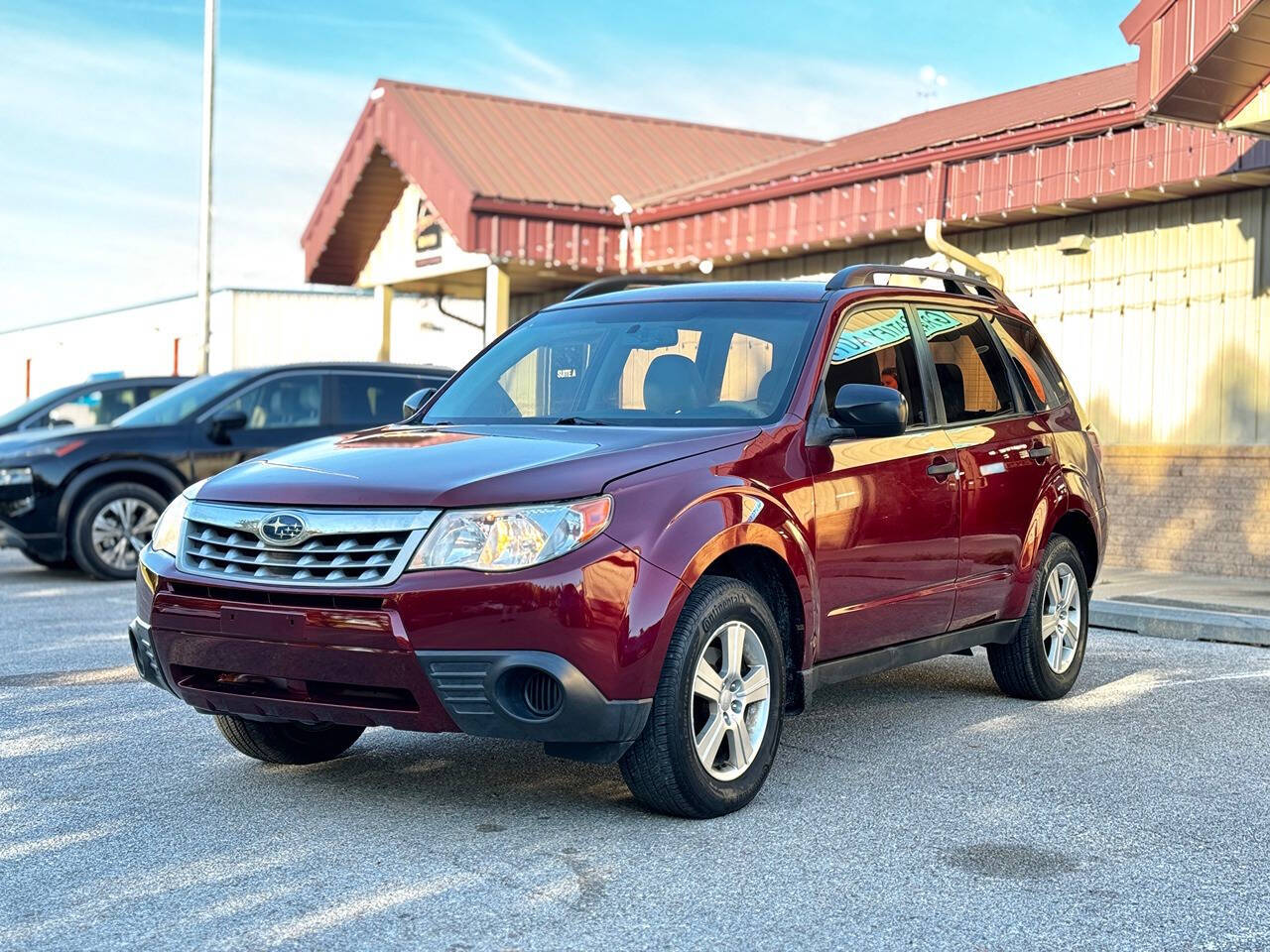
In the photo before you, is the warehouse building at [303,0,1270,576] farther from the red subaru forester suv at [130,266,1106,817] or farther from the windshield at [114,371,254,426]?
the windshield at [114,371,254,426]

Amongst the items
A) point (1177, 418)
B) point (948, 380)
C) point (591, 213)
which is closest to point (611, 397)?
point (948, 380)

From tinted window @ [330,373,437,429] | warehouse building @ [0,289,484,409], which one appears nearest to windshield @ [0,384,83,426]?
tinted window @ [330,373,437,429]

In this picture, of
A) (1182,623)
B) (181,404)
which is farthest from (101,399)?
→ (1182,623)

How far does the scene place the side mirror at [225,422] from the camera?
1259 cm

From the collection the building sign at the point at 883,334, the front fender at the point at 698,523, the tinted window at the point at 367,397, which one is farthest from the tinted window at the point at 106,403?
the front fender at the point at 698,523

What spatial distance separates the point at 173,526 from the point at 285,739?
3.06 feet

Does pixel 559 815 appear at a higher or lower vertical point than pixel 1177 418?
lower

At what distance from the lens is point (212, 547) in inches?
194

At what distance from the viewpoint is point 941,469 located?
6.15 meters

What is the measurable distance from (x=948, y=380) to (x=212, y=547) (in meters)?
3.14

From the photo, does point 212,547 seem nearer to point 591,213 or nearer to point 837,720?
point 837,720

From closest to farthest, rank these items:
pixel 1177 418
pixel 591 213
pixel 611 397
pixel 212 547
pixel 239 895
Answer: pixel 239 895
pixel 212 547
pixel 611 397
pixel 1177 418
pixel 591 213

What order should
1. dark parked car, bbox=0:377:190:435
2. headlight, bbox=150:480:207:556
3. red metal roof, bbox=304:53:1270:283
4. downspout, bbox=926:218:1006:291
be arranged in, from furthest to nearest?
dark parked car, bbox=0:377:190:435 → downspout, bbox=926:218:1006:291 → red metal roof, bbox=304:53:1270:283 → headlight, bbox=150:480:207:556

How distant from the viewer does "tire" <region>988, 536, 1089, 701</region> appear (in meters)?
7.00
